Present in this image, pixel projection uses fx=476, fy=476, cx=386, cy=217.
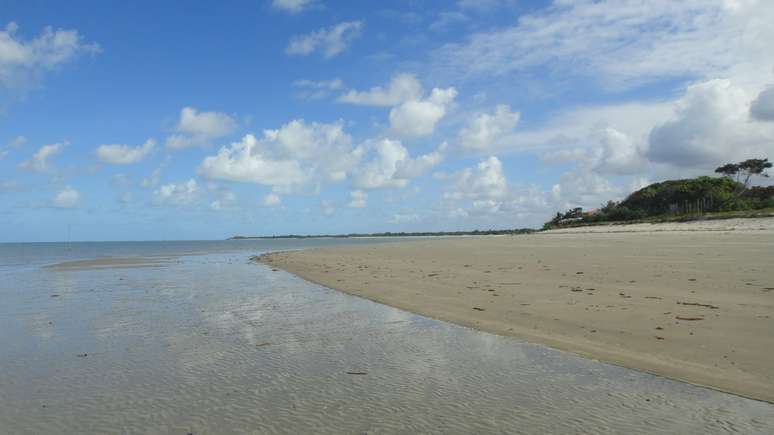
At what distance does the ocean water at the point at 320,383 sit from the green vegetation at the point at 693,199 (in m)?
50.7

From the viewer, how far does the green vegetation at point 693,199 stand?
55781mm

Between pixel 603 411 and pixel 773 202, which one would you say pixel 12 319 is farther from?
pixel 773 202

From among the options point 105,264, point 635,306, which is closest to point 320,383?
point 635,306

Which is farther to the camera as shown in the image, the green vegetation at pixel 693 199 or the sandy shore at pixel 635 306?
the green vegetation at pixel 693 199

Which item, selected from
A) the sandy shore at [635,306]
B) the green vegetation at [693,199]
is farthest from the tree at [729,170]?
the sandy shore at [635,306]

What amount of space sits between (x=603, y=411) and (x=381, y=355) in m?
3.12

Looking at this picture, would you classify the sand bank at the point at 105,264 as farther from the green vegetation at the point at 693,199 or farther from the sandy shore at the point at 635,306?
the green vegetation at the point at 693,199

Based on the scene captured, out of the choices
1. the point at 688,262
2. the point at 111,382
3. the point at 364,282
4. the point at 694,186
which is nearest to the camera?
the point at 111,382

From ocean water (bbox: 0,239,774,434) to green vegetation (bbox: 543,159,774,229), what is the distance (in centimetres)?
5072

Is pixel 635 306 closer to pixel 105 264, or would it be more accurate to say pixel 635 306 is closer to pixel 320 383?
pixel 320 383

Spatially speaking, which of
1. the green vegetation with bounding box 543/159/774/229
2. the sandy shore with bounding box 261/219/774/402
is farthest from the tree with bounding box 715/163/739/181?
the sandy shore with bounding box 261/219/774/402

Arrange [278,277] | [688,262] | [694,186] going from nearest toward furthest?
[688,262]
[278,277]
[694,186]

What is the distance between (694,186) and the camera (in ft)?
209

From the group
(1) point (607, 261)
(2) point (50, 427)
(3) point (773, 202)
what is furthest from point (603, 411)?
(3) point (773, 202)
